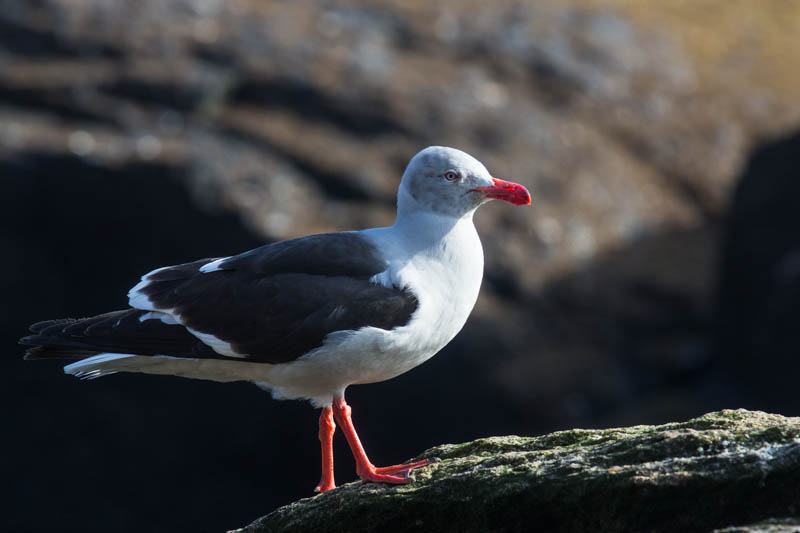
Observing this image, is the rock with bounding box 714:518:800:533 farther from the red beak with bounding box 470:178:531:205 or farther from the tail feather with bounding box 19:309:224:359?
the tail feather with bounding box 19:309:224:359

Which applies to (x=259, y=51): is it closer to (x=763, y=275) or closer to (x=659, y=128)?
(x=659, y=128)

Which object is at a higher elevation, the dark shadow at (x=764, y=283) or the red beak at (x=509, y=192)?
the dark shadow at (x=764, y=283)

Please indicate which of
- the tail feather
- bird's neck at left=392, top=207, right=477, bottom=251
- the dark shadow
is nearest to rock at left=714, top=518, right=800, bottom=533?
bird's neck at left=392, top=207, right=477, bottom=251

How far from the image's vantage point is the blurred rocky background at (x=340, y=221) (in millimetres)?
10430

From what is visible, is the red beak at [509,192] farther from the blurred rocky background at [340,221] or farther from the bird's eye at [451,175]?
the blurred rocky background at [340,221]

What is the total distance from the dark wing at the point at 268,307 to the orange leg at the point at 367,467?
42 centimetres

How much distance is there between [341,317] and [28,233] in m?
6.86

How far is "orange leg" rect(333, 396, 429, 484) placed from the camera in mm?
4777

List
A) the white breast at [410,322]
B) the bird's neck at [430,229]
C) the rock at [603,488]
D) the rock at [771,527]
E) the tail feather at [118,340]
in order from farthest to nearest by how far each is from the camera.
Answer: the bird's neck at [430,229] < the tail feather at [118,340] < the white breast at [410,322] < the rock at [603,488] < the rock at [771,527]

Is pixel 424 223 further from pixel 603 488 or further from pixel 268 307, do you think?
pixel 603 488

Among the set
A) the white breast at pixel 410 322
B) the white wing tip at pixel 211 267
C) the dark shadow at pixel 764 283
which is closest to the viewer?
the white breast at pixel 410 322

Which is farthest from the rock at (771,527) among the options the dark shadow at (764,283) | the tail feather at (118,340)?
the dark shadow at (764,283)

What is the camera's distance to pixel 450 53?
13148mm

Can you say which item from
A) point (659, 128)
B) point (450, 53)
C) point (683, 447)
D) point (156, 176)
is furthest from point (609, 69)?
point (683, 447)
